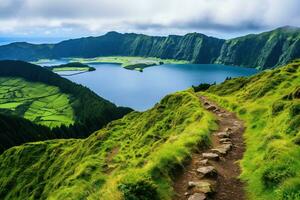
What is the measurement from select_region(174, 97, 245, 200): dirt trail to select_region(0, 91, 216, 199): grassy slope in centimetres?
87

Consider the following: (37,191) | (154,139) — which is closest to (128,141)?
(154,139)

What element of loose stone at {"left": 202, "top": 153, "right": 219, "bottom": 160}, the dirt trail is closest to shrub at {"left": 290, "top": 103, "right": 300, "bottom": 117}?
the dirt trail

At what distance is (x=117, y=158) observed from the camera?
2106 inches

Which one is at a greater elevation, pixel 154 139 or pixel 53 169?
pixel 154 139

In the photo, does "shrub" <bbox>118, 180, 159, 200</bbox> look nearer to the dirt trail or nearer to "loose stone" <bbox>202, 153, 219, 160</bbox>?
the dirt trail

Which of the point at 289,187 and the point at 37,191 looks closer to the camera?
the point at 289,187

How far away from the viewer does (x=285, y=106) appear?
37.6m

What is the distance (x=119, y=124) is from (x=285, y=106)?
55.0 meters

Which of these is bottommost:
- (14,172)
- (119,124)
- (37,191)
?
(14,172)

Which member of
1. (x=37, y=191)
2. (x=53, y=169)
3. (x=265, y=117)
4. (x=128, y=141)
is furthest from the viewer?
(x=53, y=169)

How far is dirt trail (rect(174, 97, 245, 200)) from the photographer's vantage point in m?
20.3

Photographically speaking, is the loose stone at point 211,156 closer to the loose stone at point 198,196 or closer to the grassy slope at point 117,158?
the grassy slope at point 117,158

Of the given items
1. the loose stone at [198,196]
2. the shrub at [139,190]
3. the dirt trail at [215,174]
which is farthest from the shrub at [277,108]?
the shrub at [139,190]

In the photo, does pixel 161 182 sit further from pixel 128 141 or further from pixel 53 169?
pixel 53 169
